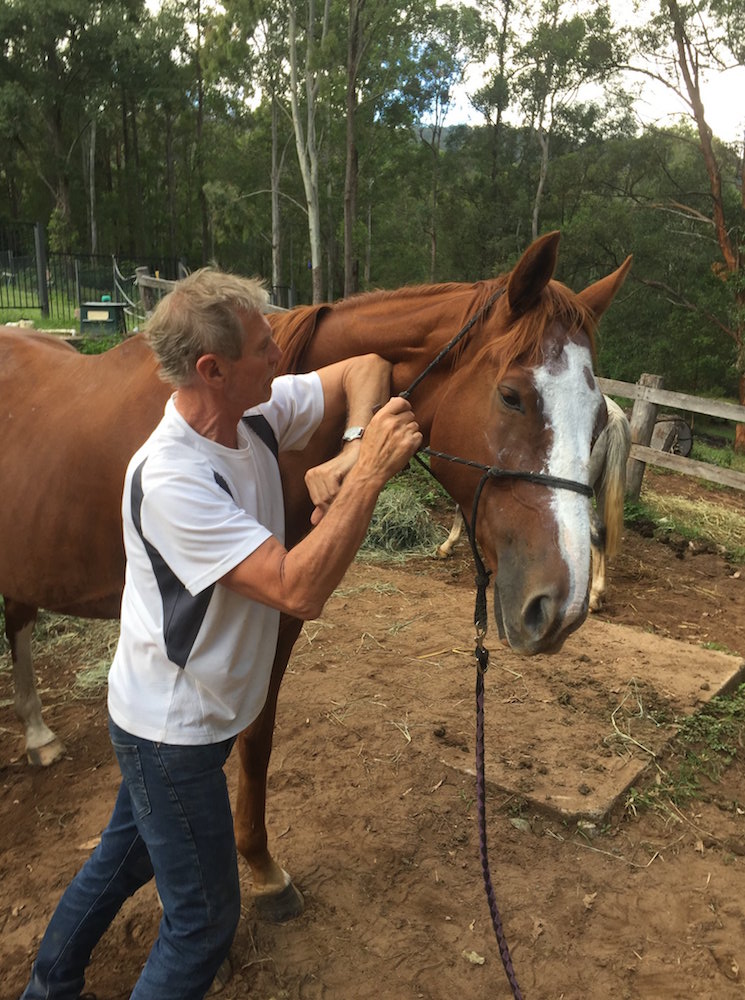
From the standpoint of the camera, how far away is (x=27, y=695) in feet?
11.0

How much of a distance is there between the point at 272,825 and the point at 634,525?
6074 mm

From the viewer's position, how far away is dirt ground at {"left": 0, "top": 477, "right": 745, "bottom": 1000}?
2.28m

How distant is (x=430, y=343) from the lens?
6.77 ft

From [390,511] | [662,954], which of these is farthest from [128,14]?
[662,954]

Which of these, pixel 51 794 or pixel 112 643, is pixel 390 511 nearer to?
pixel 112 643

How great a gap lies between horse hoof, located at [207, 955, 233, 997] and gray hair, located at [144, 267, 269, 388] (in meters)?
1.94

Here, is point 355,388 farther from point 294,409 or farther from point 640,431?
point 640,431

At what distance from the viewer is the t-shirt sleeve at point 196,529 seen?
4.35 ft

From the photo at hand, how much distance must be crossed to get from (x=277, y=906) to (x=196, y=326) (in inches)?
82.2

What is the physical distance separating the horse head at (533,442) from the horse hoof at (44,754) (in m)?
2.58

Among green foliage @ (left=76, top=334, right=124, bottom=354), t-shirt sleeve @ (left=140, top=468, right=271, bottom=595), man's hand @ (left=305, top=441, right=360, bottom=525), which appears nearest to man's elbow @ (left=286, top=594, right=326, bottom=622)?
t-shirt sleeve @ (left=140, top=468, right=271, bottom=595)

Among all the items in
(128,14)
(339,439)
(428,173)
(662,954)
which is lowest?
(662,954)

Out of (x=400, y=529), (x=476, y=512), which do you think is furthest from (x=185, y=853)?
(x=400, y=529)

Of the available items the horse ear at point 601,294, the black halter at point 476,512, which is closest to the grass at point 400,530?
the black halter at point 476,512
